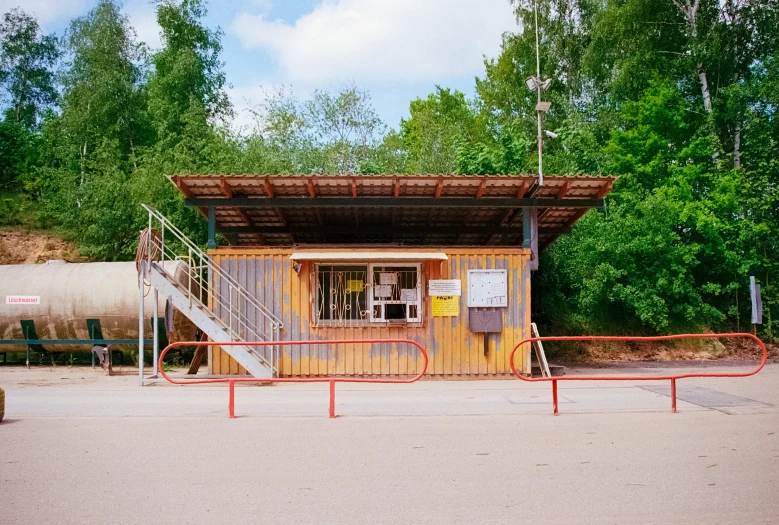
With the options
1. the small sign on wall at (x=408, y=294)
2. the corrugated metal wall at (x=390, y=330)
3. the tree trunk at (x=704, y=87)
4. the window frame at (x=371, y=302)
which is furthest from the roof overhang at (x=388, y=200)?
the tree trunk at (x=704, y=87)

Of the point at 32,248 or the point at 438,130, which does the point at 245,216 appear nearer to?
the point at 32,248

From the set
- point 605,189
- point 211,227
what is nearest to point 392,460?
point 211,227

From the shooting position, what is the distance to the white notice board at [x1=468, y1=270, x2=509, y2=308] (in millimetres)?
13914

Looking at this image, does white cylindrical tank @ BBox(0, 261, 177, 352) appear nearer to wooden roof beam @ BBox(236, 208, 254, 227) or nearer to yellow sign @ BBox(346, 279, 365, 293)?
wooden roof beam @ BBox(236, 208, 254, 227)

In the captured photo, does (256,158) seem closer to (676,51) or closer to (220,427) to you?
(676,51)

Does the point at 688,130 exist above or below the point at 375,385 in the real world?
above

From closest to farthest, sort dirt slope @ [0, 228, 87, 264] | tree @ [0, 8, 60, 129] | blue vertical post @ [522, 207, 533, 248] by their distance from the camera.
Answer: blue vertical post @ [522, 207, 533, 248], dirt slope @ [0, 228, 87, 264], tree @ [0, 8, 60, 129]

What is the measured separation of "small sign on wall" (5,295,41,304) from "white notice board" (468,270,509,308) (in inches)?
455

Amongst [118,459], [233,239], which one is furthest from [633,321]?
[118,459]

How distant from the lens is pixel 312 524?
15.1ft

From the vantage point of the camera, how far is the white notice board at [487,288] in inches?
548

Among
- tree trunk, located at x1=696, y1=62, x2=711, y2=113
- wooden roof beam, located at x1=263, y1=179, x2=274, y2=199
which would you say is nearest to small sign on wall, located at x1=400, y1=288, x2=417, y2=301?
wooden roof beam, located at x1=263, y1=179, x2=274, y2=199

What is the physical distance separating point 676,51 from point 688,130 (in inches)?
136

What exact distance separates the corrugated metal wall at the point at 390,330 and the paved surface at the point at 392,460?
9.90ft
